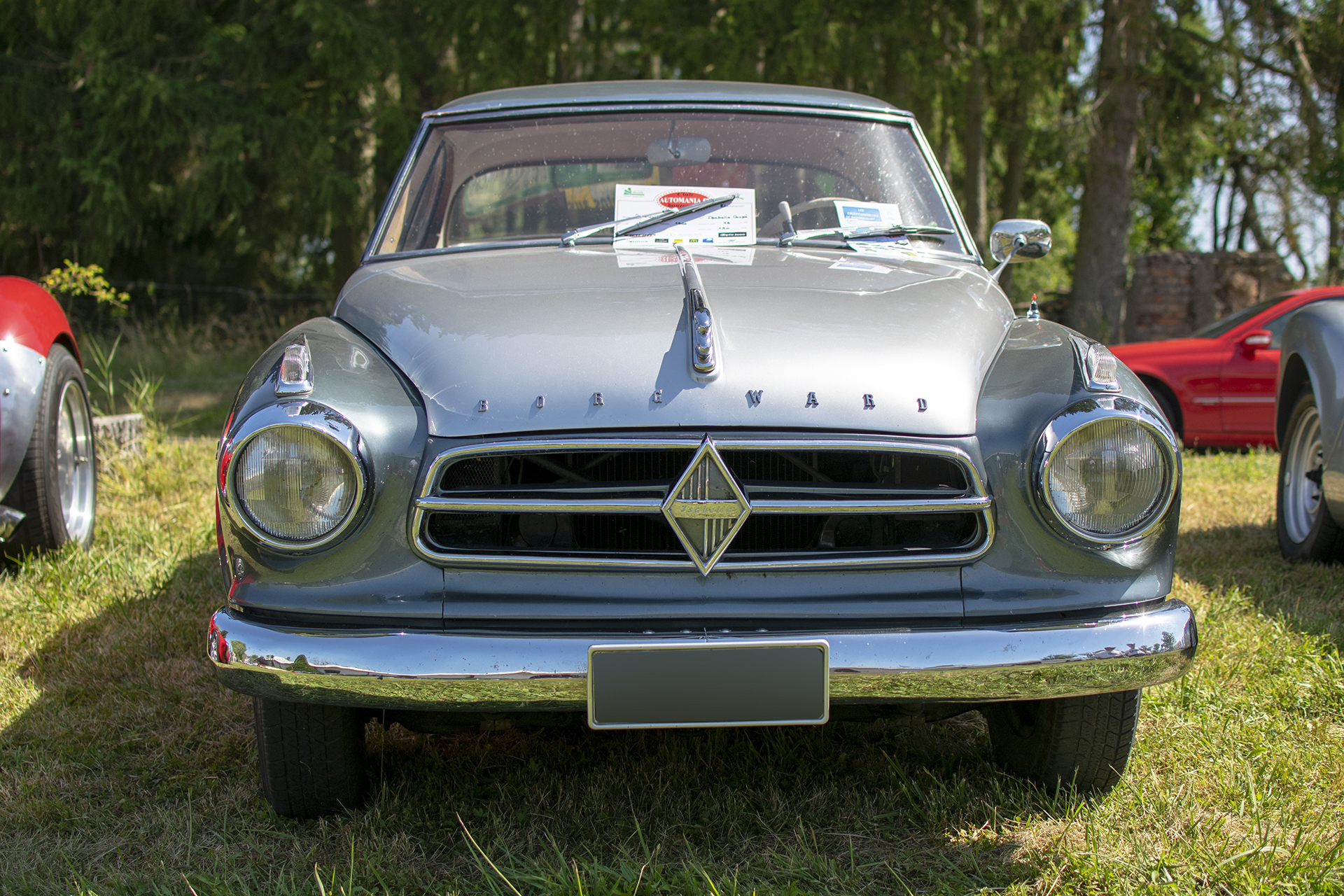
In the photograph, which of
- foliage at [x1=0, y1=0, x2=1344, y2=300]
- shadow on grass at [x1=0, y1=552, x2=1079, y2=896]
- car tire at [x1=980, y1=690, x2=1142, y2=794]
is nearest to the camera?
shadow on grass at [x1=0, y1=552, x2=1079, y2=896]

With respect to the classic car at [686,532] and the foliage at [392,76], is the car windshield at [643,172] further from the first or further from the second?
the foliage at [392,76]

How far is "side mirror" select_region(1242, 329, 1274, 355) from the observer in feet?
22.9

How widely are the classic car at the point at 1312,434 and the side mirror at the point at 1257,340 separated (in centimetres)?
305

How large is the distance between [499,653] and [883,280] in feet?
4.37

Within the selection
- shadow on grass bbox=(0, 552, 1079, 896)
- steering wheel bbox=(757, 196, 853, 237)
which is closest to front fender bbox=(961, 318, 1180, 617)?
shadow on grass bbox=(0, 552, 1079, 896)

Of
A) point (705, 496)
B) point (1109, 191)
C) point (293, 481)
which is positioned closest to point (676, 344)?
point (705, 496)

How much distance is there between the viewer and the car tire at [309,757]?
81.4 inches

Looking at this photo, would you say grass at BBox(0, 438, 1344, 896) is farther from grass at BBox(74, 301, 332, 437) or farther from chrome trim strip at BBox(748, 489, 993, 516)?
grass at BBox(74, 301, 332, 437)

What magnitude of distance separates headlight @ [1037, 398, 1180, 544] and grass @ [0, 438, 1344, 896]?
0.66 metres

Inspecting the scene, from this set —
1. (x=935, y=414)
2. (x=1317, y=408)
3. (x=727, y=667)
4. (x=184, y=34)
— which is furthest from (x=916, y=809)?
(x=184, y=34)

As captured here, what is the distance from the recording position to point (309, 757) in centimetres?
212

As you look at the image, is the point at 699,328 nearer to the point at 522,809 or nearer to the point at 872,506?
the point at 872,506

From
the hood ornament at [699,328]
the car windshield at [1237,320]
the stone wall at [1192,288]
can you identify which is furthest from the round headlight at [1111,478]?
the stone wall at [1192,288]

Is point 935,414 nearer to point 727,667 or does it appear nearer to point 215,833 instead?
point 727,667
